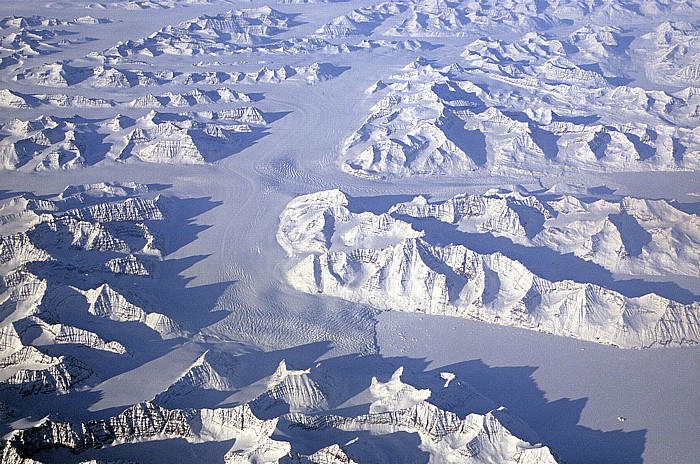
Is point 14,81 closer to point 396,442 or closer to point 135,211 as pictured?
point 135,211

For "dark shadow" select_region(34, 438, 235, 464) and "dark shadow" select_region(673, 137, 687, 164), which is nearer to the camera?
"dark shadow" select_region(34, 438, 235, 464)

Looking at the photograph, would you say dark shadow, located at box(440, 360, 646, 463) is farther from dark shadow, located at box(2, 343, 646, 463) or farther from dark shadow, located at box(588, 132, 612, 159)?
dark shadow, located at box(588, 132, 612, 159)

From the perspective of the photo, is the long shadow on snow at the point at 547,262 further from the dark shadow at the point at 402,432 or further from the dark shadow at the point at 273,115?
the dark shadow at the point at 273,115

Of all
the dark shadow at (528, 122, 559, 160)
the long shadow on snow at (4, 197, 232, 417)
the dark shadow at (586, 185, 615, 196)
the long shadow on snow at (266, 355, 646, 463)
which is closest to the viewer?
the long shadow on snow at (266, 355, 646, 463)

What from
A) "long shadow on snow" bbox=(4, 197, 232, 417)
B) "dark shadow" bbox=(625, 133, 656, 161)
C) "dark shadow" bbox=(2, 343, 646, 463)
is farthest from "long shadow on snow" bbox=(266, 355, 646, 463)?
"dark shadow" bbox=(625, 133, 656, 161)

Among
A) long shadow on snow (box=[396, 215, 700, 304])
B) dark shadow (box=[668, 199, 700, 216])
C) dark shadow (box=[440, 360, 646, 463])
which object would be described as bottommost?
dark shadow (box=[668, 199, 700, 216])
